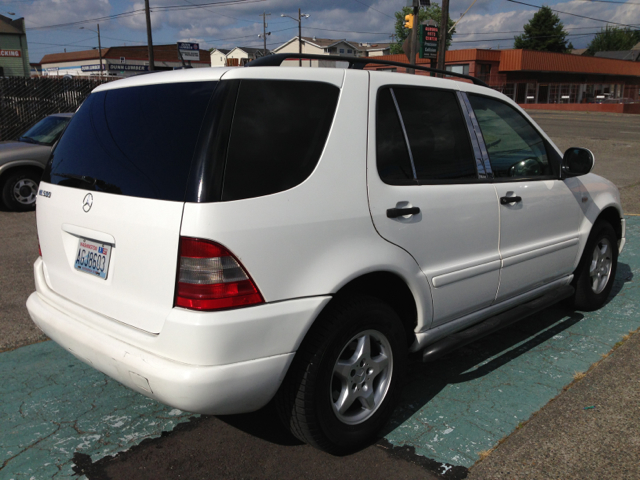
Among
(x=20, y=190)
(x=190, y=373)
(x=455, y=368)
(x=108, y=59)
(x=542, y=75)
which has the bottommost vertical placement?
(x=455, y=368)

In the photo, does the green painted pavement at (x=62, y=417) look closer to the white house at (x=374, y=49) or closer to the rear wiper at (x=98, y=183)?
the rear wiper at (x=98, y=183)

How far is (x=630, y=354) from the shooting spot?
3943 millimetres

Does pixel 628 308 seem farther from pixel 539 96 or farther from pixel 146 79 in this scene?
pixel 539 96

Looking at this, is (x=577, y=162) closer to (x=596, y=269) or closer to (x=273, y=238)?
(x=596, y=269)

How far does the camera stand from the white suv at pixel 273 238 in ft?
7.61

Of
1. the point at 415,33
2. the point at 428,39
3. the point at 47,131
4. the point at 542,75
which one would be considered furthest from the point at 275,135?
the point at 542,75

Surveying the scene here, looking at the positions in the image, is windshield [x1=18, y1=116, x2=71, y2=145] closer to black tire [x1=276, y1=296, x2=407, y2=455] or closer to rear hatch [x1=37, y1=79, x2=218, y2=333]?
rear hatch [x1=37, y1=79, x2=218, y2=333]

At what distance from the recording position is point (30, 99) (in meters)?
17.1

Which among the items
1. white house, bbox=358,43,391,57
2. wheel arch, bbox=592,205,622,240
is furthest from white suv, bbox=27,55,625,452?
white house, bbox=358,43,391,57

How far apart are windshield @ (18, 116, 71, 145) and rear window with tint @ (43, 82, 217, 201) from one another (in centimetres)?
752

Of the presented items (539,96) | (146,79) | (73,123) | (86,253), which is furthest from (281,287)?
(539,96)

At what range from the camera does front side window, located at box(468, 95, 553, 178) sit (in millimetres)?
3613

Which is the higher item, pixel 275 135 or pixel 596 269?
pixel 275 135

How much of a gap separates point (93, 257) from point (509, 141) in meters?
→ 2.71
